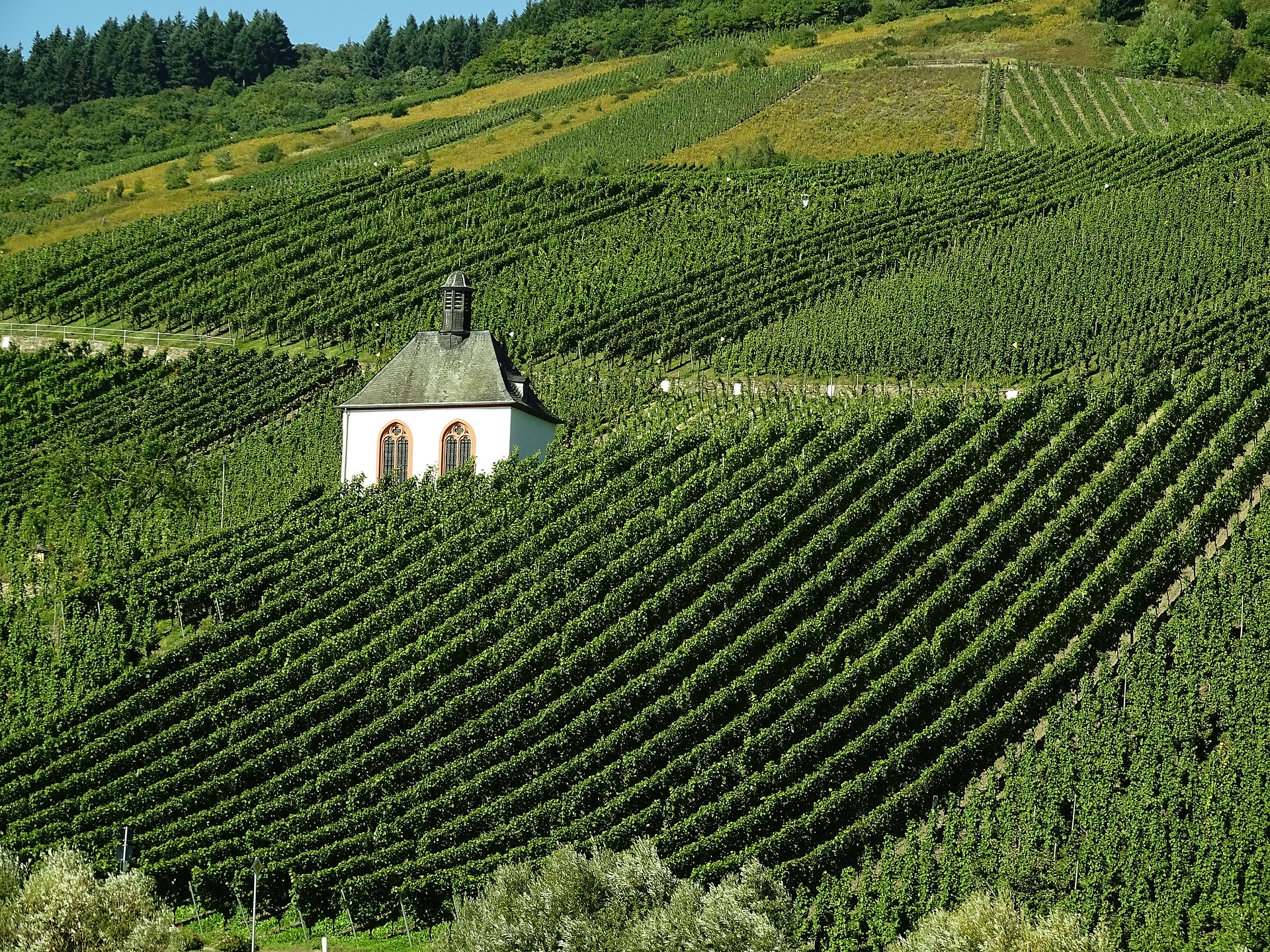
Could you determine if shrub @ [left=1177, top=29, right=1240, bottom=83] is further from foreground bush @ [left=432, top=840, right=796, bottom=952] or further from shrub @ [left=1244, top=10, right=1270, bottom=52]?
foreground bush @ [left=432, top=840, right=796, bottom=952]

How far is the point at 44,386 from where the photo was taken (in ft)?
190

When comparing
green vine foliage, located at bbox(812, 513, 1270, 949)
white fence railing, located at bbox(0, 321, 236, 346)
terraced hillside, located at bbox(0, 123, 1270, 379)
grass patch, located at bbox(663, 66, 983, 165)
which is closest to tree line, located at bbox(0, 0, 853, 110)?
grass patch, located at bbox(663, 66, 983, 165)

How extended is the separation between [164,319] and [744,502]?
33.5 meters

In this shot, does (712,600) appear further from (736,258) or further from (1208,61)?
(1208,61)

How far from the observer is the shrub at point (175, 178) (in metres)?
89.5

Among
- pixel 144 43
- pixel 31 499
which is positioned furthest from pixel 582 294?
pixel 144 43

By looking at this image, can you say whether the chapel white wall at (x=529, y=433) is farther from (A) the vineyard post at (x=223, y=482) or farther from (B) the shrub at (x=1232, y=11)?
(B) the shrub at (x=1232, y=11)

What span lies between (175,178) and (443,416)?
167ft

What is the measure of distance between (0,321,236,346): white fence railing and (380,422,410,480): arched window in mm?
17530

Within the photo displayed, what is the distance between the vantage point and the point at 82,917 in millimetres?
25562

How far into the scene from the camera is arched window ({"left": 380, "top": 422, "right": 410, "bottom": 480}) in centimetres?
4556

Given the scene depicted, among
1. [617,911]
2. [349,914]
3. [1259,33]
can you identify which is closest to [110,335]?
[349,914]

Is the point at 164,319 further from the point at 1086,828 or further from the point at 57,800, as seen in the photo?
the point at 1086,828

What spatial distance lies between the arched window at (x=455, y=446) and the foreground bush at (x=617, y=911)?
18.4 meters
